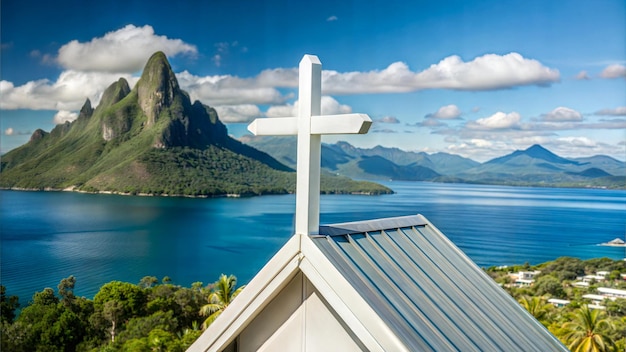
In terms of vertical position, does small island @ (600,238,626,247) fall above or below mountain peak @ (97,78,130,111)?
below

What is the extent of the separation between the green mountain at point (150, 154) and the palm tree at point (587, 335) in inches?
2067

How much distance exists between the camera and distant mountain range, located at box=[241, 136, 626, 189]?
86.6 metres

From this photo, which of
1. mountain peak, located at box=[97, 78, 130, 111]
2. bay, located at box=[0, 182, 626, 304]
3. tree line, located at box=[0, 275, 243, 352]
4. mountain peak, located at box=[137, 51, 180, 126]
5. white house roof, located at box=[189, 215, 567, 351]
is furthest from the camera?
mountain peak, located at box=[97, 78, 130, 111]

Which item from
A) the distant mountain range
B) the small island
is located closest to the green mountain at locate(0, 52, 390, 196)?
the distant mountain range

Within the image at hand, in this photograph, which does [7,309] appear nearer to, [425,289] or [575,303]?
[575,303]

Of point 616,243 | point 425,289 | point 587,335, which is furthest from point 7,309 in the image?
point 616,243

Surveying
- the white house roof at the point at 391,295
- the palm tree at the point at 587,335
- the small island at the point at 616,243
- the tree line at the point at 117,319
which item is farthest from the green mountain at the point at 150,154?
the white house roof at the point at 391,295

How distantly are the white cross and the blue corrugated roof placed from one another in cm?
9

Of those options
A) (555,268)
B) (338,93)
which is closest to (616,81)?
(338,93)

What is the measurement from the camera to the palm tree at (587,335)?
51.7 ft

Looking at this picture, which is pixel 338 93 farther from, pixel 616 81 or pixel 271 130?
pixel 271 130

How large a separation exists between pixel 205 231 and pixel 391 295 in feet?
191

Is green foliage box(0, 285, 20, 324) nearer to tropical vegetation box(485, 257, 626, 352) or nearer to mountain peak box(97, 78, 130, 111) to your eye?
tropical vegetation box(485, 257, 626, 352)

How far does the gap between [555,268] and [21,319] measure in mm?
29936
